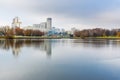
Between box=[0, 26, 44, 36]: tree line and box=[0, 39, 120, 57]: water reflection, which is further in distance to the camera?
box=[0, 26, 44, 36]: tree line

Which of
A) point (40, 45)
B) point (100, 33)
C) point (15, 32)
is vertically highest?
point (15, 32)

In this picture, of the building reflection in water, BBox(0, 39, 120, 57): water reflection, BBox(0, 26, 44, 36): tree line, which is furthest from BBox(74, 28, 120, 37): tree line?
the building reflection in water

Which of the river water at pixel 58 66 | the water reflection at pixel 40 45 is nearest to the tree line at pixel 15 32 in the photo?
the water reflection at pixel 40 45

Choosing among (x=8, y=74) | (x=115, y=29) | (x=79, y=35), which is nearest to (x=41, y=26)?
(x=79, y=35)

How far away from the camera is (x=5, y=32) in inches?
2247

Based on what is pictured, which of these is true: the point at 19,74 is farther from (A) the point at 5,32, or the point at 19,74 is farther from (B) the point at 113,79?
(A) the point at 5,32

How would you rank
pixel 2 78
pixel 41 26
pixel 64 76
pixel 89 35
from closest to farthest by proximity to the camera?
1. pixel 2 78
2. pixel 64 76
3. pixel 89 35
4. pixel 41 26

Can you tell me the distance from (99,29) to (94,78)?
7591 cm

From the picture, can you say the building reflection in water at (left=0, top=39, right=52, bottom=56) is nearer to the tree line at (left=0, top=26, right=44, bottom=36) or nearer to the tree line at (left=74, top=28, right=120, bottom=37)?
the tree line at (left=0, top=26, right=44, bottom=36)

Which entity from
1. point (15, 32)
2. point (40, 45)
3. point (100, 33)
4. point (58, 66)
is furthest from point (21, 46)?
point (100, 33)

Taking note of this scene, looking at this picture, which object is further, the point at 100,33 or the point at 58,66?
the point at 100,33

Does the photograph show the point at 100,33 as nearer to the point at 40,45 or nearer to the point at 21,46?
the point at 40,45

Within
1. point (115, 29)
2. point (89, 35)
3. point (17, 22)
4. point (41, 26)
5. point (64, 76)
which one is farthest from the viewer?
point (41, 26)

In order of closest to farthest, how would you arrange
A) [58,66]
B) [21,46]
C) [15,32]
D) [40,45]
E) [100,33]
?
1. [58,66]
2. [21,46]
3. [40,45]
4. [15,32]
5. [100,33]
